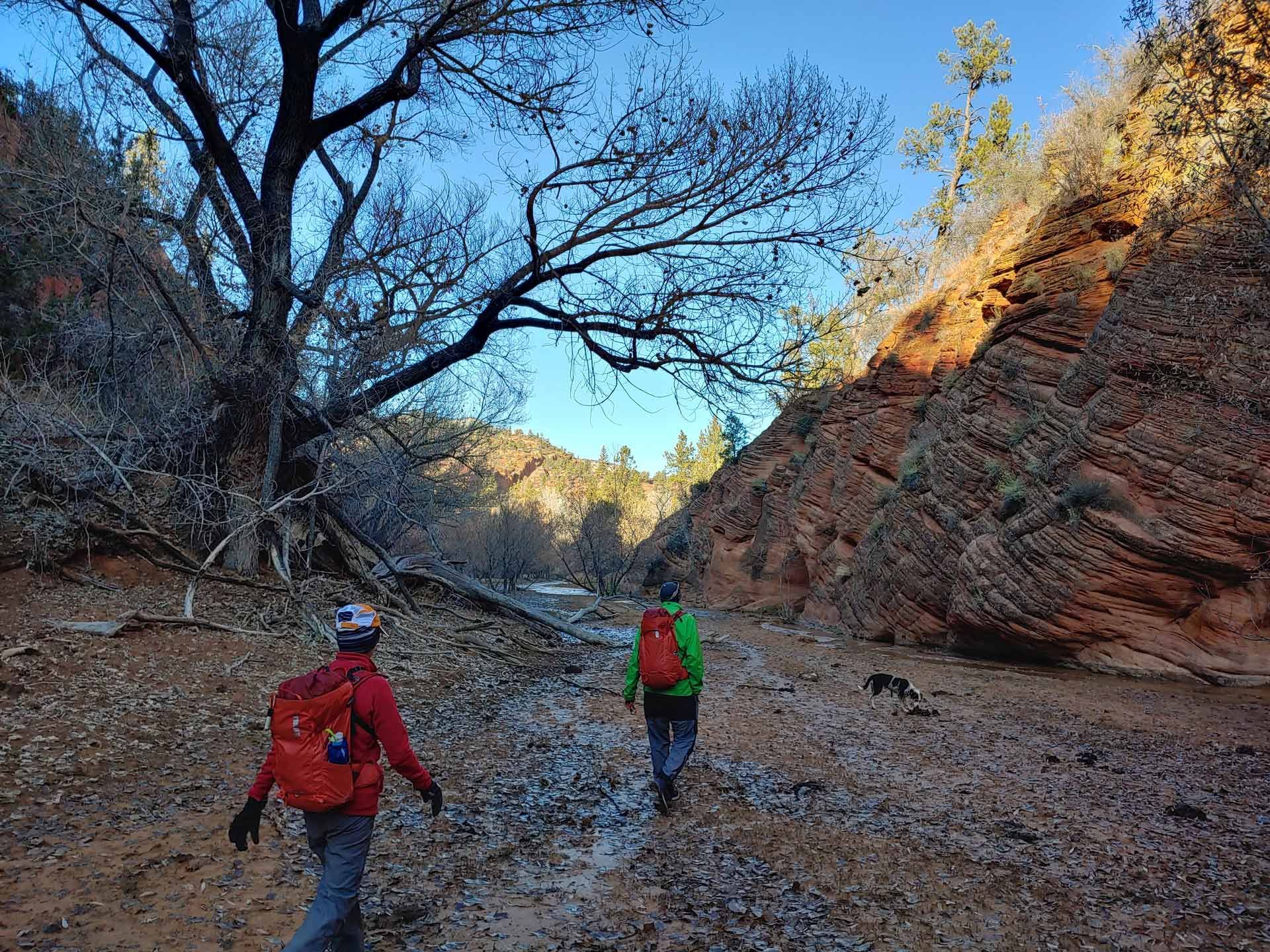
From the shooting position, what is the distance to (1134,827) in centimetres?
521

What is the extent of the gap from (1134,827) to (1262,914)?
1.37 m

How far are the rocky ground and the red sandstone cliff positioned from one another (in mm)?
3482

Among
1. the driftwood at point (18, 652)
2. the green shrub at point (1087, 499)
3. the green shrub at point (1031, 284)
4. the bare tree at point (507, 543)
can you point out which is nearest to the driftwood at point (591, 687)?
the driftwood at point (18, 652)

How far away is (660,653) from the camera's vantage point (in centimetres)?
561

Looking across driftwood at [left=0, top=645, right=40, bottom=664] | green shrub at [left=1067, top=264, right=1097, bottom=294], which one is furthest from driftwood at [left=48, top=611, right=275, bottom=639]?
green shrub at [left=1067, top=264, right=1097, bottom=294]

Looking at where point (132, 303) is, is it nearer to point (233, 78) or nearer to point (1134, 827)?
point (233, 78)

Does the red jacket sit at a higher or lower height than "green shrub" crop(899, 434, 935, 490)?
lower

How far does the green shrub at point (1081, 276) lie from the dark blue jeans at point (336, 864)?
18.3 meters

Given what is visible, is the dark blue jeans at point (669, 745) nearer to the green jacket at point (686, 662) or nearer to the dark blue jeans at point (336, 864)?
the green jacket at point (686, 662)

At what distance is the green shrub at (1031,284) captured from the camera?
57.5 feet

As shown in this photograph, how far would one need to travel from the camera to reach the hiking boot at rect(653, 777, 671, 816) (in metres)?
5.58

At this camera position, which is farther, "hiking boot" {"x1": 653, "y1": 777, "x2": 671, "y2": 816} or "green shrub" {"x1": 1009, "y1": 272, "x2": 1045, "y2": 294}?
"green shrub" {"x1": 1009, "y1": 272, "x2": 1045, "y2": 294}

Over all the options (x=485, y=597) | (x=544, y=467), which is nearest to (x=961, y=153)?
(x=485, y=597)

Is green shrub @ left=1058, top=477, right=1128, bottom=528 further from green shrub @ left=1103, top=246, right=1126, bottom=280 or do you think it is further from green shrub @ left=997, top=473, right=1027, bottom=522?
green shrub @ left=1103, top=246, right=1126, bottom=280
